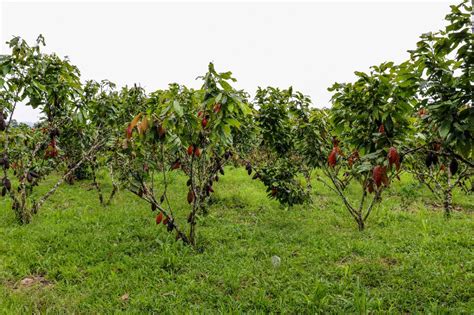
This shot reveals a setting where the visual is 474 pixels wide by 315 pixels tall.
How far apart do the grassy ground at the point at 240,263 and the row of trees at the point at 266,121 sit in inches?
19.5

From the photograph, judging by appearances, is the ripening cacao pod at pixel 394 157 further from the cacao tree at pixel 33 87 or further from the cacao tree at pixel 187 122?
the cacao tree at pixel 33 87

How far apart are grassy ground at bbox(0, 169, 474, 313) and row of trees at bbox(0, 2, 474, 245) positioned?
495mm

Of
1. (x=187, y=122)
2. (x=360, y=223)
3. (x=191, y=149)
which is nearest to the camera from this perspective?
(x=187, y=122)

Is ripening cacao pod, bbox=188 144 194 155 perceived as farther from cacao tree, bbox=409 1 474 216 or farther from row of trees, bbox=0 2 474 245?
cacao tree, bbox=409 1 474 216

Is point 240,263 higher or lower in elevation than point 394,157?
lower

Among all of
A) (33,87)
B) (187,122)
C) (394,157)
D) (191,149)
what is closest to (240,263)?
(191,149)

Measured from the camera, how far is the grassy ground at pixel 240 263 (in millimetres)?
3287

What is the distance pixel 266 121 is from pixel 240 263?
2761mm

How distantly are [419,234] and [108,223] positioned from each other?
5.06 m

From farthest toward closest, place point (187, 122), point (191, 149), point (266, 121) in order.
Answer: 1. point (266, 121)
2. point (191, 149)
3. point (187, 122)

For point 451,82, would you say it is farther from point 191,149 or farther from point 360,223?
point 360,223

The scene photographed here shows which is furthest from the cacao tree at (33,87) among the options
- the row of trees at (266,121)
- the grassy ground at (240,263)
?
the grassy ground at (240,263)

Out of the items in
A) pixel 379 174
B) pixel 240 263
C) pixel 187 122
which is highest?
pixel 187 122

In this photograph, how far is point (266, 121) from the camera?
19.7 ft
